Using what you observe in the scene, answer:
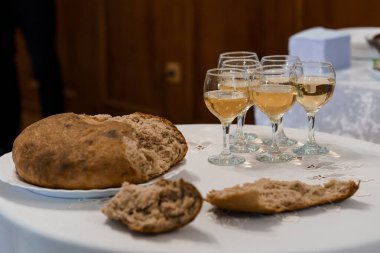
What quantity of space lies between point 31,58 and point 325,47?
1.84m

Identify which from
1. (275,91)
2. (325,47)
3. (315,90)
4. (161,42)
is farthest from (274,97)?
(161,42)

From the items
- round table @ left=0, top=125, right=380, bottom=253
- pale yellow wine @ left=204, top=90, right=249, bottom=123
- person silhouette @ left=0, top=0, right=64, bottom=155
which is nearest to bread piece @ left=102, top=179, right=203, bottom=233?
round table @ left=0, top=125, right=380, bottom=253

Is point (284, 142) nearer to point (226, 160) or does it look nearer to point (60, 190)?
point (226, 160)

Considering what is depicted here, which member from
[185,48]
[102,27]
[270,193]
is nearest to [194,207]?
[270,193]

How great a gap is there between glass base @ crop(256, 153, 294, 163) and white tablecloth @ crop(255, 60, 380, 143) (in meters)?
0.62

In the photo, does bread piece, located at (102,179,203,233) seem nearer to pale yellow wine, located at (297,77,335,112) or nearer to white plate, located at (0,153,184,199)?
white plate, located at (0,153,184,199)

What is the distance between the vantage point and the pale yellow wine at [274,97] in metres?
1.33

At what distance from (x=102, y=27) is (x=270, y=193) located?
3614 millimetres

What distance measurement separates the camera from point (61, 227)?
1039 millimetres

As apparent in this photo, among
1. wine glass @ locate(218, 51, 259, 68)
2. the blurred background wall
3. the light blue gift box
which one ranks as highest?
wine glass @ locate(218, 51, 259, 68)

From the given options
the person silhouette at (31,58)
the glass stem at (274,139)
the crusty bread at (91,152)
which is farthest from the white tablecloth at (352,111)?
the person silhouette at (31,58)

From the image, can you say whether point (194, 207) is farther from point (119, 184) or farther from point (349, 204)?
point (349, 204)

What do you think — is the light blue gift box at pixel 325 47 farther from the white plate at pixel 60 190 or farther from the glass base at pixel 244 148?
the white plate at pixel 60 190

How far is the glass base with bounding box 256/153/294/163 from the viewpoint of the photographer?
53.9 inches
